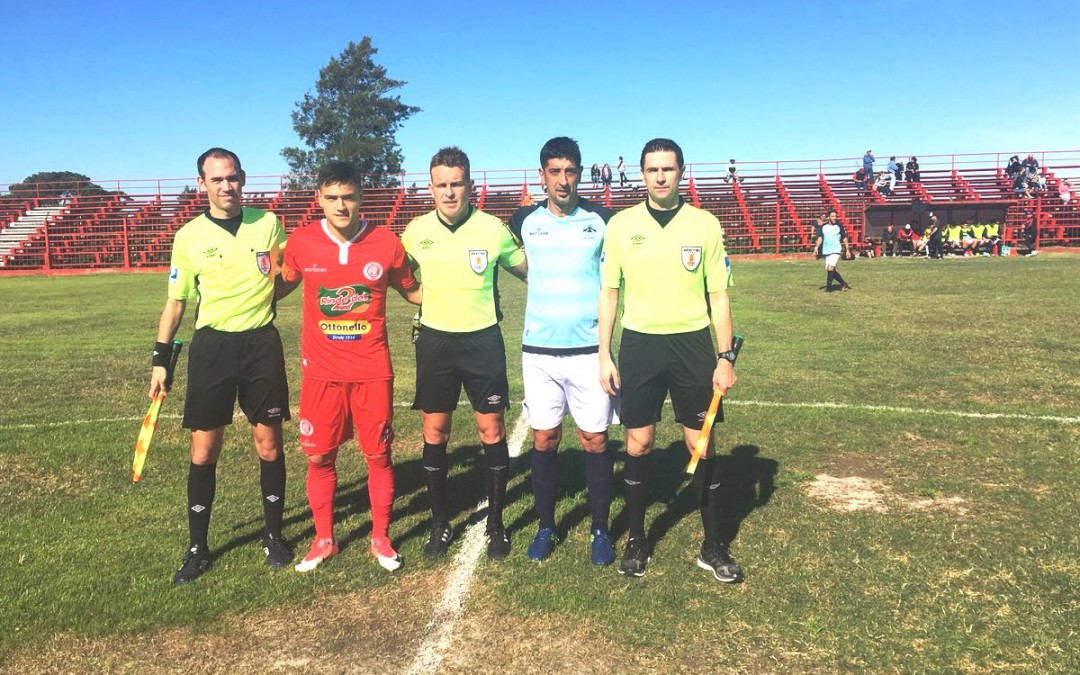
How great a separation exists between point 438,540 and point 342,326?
1.41 metres

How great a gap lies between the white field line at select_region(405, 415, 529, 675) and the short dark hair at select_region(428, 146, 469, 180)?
2215 millimetres

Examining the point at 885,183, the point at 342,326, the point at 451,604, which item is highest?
the point at 885,183

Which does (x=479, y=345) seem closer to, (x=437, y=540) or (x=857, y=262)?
(x=437, y=540)

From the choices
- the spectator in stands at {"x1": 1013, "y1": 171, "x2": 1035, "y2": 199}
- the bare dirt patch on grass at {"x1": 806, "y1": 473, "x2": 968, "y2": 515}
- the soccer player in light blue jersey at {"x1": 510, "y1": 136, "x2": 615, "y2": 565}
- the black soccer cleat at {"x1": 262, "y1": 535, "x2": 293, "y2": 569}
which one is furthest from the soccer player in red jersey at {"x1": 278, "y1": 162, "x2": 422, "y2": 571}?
the spectator in stands at {"x1": 1013, "y1": 171, "x2": 1035, "y2": 199}

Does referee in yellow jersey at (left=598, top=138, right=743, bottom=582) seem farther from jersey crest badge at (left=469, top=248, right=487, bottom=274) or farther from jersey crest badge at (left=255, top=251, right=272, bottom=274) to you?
jersey crest badge at (left=255, top=251, right=272, bottom=274)

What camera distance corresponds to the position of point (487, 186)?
39938 millimetres

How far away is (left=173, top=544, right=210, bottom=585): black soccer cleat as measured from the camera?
396 centimetres

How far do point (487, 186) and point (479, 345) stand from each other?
3670cm

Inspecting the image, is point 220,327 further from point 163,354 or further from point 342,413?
point 342,413

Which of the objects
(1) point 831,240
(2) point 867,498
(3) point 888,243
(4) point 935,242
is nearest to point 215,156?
(2) point 867,498

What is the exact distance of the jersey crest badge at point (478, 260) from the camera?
168 inches

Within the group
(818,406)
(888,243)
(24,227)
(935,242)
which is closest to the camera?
(818,406)

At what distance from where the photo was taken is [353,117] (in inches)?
2675

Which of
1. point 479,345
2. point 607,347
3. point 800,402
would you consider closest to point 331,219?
point 479,345
